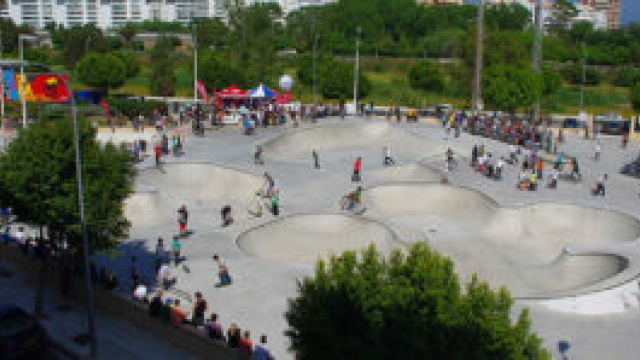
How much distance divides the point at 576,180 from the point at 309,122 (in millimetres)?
18383

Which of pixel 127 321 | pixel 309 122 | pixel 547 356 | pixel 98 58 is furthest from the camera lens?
pixel 98 58

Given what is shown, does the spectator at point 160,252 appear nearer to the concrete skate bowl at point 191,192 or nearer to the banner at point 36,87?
the concrete skate bowl at point 191,192

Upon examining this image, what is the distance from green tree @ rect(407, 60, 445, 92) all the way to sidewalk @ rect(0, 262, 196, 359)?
47.3m

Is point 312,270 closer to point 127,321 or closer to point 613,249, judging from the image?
point 127,321

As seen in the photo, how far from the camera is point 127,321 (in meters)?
17.3

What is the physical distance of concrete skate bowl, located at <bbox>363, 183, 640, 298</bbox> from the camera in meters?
21.0

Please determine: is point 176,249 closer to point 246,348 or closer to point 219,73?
point 246,348

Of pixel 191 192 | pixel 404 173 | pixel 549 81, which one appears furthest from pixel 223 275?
pixel 549 81

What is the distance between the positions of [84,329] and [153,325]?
1.88 meters

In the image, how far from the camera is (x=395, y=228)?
939 inches

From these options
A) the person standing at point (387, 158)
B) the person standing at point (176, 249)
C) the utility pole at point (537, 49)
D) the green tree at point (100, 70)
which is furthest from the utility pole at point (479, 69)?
the green tree at point (100, 70)

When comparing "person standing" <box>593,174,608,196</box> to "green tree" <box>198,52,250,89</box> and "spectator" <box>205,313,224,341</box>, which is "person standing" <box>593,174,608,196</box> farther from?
"green tree" <box>198,52,250,89</box>

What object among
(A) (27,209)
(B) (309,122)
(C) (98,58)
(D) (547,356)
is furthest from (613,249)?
(C) (98,58)

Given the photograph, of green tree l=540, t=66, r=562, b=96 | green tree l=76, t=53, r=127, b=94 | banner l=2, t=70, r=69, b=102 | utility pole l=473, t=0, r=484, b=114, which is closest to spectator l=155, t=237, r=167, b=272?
banner l=2, t=70, r=69, b=102
